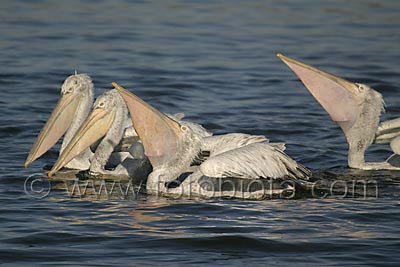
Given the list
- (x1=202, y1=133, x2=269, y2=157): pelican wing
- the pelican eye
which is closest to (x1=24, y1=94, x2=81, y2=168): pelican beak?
(x1=202, y1=133, x2=269, y2=157): pelican wing

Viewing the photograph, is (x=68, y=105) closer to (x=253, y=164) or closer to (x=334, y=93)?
(x=253, y=164)

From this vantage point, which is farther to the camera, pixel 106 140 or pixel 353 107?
pixel 353 107

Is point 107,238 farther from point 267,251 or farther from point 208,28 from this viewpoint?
point 208,28

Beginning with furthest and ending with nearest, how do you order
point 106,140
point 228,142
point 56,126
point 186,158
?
point 56,126 → point 106,140 → point 228,142 → point 186,158

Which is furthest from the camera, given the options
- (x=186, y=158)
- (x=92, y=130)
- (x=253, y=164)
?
(x=92, y=130)

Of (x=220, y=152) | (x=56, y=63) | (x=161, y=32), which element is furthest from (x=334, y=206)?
(x=161, y=32)

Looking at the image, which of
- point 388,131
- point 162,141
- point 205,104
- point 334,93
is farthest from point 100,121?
point 205,104

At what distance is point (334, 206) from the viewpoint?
7.06 m

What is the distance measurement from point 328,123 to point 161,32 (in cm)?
502

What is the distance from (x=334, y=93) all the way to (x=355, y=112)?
0.95 feet

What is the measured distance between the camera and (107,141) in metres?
8.30

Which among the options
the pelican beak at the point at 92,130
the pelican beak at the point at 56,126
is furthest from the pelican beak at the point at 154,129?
the pelican beak at the point at 56,126

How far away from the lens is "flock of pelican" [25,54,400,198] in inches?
289

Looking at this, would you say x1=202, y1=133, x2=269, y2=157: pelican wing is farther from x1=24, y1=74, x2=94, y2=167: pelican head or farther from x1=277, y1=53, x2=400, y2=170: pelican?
x1=24, y1=74, x2=94, y2=167: pelican head
